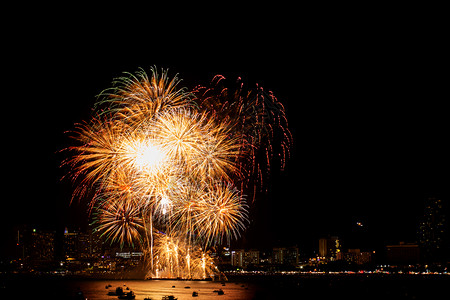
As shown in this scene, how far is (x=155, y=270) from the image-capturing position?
63.7 m

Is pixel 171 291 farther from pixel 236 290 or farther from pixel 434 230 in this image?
pixel 434 230

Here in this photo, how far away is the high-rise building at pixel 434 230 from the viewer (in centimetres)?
11931

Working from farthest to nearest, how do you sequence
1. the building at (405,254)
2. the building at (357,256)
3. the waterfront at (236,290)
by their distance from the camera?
the building at (357,256) < the building at (405,254) < the waterfront at (236,290)

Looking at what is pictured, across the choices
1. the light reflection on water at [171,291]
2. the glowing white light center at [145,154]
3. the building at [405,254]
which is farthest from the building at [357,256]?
the glowing white light center at [145,154]

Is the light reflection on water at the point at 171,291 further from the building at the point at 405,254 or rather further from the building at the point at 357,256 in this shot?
the building at the point at 357,256

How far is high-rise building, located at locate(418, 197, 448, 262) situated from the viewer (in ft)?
391

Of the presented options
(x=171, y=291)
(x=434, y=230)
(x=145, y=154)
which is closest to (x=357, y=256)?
(x=434, y=230)

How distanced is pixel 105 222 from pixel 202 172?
568 inches

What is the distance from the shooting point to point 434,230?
396ft

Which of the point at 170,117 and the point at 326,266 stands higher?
the point at 170,117

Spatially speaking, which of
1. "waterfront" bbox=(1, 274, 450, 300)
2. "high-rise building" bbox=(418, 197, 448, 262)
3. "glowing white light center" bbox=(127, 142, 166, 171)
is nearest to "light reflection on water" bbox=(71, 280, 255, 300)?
"waterfront" bbox=(1, 274, 450, 300)

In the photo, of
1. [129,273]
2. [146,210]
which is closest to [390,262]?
[129,273]

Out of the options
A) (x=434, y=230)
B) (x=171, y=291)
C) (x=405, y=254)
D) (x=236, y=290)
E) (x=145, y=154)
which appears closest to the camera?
(x=145, y=154)

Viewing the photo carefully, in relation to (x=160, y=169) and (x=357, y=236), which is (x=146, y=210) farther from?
(x=357, y=236)
